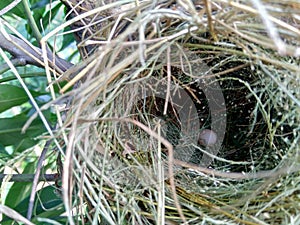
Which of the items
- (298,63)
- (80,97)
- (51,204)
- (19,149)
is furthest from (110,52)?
(19,149)

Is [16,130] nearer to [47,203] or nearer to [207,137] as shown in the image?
[47,203]

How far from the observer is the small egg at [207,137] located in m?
0.61

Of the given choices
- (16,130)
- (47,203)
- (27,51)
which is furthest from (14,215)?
(16,130)

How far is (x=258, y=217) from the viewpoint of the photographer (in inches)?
16.8

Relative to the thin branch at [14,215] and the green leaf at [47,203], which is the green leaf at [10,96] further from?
the thin branch at [14,215]

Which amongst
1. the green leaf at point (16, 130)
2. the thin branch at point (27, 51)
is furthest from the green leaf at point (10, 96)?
the thin branch at point (27, 51)

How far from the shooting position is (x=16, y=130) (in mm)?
839

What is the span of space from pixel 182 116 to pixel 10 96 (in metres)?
0.30

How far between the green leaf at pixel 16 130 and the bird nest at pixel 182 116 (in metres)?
0.31

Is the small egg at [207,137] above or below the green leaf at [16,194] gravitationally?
above

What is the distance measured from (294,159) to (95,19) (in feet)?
0.85

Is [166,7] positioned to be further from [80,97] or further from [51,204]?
[51,204]

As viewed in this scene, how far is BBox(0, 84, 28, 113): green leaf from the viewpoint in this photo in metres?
0.77

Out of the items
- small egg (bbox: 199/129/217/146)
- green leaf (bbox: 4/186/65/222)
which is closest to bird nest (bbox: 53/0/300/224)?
small egg (bbox: 199/129/217/146)
